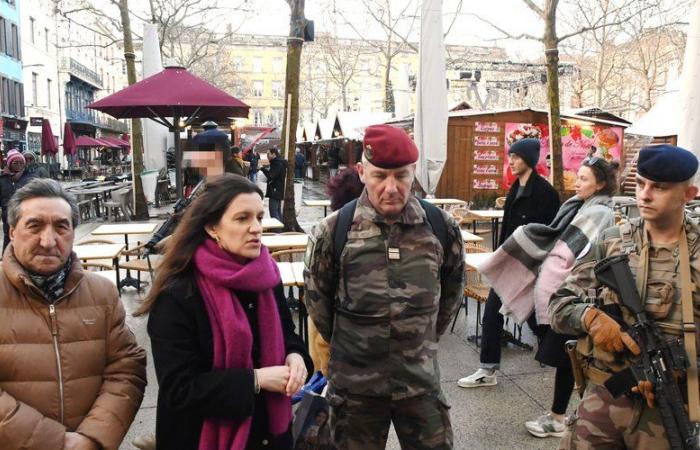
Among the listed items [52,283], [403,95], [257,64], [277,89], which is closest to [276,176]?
[52,283]

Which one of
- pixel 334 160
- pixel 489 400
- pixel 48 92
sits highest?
pixel 48 92

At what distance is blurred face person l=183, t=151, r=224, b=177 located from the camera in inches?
152

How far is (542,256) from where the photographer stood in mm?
3625

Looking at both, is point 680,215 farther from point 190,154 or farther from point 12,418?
point 190,154

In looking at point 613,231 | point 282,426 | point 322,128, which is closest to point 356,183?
point 613,231

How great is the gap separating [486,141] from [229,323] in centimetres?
1396

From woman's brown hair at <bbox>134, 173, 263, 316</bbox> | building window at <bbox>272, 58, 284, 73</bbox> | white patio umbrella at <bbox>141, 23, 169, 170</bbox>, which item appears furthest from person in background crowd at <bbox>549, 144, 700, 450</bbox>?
building window at <bbox>272, 58, 284, 73</bbox>

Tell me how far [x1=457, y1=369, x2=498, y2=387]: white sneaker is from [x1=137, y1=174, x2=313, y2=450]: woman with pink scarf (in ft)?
8.94

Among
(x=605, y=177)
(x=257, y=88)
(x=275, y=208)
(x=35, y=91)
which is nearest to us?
(x=605, y=177)

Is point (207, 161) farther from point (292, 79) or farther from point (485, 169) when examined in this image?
point (485, 169)

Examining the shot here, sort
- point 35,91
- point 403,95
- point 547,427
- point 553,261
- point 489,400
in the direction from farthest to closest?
1. point 35,91
2. point 403,95
3. point 489,400
4. point 547,427
5. point 553,261

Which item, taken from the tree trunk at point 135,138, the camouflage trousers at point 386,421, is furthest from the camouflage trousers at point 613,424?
the tree trunk at point 135,138

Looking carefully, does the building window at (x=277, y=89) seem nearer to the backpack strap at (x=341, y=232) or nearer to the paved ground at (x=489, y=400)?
the paved ground at (x=489, y=400)

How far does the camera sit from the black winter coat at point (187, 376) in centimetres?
188
